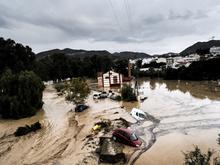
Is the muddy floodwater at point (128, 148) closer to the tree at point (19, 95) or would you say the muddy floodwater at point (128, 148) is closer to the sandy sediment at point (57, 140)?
the sandy sediment at point (57, 140)

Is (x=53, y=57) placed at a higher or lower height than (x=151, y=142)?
higher

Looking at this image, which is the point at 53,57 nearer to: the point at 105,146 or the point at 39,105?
the point at 39,105

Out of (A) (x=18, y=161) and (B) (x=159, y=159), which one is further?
(A) (x=18, y=161)

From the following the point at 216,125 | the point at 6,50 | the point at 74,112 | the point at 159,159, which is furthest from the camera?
the point at 6,50

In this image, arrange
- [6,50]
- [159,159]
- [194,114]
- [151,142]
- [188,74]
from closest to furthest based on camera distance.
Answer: [159,159], [151,142], [194,114], [6,50], [188,74]

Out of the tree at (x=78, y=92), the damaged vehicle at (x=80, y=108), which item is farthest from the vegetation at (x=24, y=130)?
the tree at (x=78, y=92)

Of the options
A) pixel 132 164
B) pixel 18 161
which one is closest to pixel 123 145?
pixel 132 164

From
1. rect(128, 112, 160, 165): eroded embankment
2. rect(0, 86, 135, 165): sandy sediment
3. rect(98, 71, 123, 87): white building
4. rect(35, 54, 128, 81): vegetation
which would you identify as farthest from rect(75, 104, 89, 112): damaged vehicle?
rect(35, 54, 128, 81): vegetation

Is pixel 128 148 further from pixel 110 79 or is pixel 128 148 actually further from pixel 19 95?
pixel 110 79
